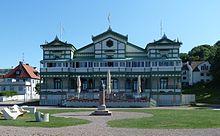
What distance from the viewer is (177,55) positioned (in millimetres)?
61188

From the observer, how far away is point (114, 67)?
61469 millimetres

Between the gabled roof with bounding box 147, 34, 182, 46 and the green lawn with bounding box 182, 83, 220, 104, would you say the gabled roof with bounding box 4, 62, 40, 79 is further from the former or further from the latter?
the green lawn with bounding box 182, 83, 220, 104

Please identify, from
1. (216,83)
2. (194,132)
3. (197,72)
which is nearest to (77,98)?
(194,132)

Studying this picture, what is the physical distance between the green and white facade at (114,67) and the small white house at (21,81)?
22.8 metres

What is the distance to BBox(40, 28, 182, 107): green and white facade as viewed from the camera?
198 ft

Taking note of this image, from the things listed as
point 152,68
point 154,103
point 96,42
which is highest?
point 96,42

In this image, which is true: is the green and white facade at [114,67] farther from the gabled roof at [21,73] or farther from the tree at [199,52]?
the tree at [199,52]

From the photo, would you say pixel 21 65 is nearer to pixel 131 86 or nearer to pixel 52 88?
pixel 52 88

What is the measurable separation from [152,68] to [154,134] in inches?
1732

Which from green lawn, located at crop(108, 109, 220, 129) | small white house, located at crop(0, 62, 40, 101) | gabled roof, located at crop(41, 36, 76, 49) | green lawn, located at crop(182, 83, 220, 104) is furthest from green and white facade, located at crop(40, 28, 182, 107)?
green lawn, located at crop(108, 109, 220, 129)

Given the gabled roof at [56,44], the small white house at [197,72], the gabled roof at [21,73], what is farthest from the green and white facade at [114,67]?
the small white house at [197,72]

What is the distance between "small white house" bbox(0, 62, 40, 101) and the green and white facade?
2278 centimetres

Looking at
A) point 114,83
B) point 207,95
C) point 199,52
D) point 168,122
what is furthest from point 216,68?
point 168,122

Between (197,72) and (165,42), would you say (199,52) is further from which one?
(165,42)
